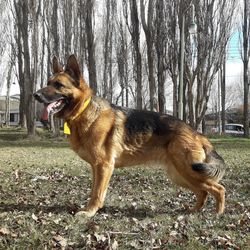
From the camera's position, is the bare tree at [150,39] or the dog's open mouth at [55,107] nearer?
the dog's open mouth at [55,107]

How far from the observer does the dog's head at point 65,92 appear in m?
5.55

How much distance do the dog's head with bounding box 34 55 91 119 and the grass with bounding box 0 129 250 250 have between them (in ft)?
4.61

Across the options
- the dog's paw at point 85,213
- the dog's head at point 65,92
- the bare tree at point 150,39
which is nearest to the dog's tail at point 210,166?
the dog's paw at point 85,213

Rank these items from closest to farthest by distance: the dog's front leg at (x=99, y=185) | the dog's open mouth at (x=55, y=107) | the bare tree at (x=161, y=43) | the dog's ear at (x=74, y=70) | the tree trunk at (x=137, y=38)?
the dog's open mouth at (x=55, y=107) < the dog's front leg at (x=99, y=185) < the dog's ear at (x=74, y=70) < the bare tree at (x=161, y=43) < the tree trunk at (x=137, y=38)

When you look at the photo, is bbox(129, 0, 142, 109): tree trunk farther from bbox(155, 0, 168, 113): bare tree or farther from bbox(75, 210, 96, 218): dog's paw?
→ bbox(75, 210, 96, 218): dog's paw

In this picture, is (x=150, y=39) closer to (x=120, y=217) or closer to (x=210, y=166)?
(x=210, y=166)

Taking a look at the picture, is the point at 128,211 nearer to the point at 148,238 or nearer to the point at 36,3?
the point at 148,238

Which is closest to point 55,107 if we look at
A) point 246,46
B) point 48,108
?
point 48,108

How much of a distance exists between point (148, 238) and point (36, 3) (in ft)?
76.4

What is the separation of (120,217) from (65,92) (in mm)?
1806

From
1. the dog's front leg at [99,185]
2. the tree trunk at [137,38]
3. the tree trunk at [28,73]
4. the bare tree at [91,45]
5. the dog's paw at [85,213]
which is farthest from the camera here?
the tree trunk at [137,38]

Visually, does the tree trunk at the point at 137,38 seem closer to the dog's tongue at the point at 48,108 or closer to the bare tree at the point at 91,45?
the bare tree at the point at 91,45

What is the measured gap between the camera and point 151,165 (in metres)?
6.25

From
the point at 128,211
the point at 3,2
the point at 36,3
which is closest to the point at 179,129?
the point at 128,211
